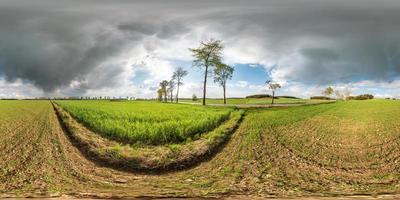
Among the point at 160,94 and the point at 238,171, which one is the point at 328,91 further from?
the point at 238,171

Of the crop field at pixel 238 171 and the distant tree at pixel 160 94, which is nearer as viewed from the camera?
the crop field at pixel 238 171

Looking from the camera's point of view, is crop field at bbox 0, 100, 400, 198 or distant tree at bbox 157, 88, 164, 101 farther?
distant tree at bbox 157, 88, 164, 101

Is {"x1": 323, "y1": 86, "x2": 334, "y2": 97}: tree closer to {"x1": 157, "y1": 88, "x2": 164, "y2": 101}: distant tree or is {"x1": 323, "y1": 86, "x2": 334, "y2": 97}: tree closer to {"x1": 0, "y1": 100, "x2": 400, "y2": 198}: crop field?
{"x1": 157, "y1": 88, "x2": 164, "y2": 101}: distant tree

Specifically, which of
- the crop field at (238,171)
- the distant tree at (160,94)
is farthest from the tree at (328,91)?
the crop field at (238,171)

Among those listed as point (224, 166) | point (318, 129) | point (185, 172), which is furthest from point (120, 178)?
point (318, 129)

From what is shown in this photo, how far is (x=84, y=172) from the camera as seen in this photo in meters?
15.0

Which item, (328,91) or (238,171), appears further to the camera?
(328,91)

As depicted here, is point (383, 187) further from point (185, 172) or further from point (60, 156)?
point (60, 156)

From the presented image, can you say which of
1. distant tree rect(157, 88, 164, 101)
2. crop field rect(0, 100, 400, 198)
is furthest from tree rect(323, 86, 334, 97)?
crop field rect(0, 100, 400, 198)

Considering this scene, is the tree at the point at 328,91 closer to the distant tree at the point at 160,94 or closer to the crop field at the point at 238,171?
the distant tree at the point at 160,94

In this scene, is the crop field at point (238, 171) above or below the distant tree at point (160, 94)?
below

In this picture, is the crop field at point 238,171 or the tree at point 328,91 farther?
the tree at point 328,91

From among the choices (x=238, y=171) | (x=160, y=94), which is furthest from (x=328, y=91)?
(x=238, y=171)

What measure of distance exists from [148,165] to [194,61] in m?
52.3
